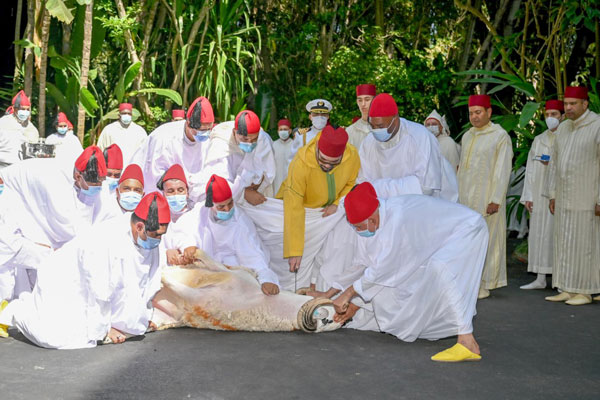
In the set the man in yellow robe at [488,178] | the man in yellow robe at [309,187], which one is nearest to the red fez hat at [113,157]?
the man in yellow robe at [309,187]

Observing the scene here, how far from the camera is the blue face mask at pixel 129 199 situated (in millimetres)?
5340

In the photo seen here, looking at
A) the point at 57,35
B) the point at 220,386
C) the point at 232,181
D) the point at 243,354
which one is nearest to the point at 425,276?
the point at 243,354

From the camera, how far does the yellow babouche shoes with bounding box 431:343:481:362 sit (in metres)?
4.60

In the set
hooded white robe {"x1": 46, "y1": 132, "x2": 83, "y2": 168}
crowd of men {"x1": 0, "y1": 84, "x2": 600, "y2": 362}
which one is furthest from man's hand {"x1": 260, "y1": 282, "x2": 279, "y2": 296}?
hooded white robe {"x1": 46, "y1": 132, "x2": 83, "y2": 168}

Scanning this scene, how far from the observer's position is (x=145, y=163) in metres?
6.64

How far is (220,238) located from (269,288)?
72 cm

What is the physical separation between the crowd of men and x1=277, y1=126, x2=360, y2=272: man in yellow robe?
1cm

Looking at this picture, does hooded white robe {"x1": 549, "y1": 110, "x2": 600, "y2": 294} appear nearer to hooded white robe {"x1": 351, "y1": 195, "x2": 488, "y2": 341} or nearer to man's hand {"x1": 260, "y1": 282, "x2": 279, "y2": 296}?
hooded white robe {"x1": 351, "y1": 195, "x2": 488, "y2": 341}

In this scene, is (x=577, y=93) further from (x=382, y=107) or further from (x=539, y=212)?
(x=382, y=107)

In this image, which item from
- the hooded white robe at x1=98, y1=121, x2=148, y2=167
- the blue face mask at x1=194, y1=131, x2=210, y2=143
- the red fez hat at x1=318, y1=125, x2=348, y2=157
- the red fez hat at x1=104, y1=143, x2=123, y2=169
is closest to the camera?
the red fez hat at x1=318, y1=125, x2=348, y2=157

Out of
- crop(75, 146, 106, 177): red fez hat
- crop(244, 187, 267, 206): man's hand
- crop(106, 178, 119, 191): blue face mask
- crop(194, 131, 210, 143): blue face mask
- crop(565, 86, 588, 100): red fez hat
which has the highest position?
crop(565, 86, 588, 100): red fez hat

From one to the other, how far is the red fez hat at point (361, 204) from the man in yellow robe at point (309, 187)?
36.6 inches

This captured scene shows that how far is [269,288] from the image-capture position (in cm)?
544

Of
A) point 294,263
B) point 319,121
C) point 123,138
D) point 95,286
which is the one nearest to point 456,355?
point 294,263
